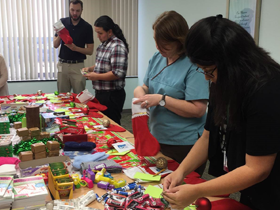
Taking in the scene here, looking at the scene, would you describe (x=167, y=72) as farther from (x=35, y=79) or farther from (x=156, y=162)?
(x=35, y=79)

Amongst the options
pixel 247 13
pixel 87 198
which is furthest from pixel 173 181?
pixel 247 13

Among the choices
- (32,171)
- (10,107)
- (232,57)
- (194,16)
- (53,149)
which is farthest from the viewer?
(194,16)

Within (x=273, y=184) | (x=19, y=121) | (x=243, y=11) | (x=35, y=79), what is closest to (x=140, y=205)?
(x=273, y=184)

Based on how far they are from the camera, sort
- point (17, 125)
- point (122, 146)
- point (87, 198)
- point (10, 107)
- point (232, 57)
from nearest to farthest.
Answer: point (232, 57)
point (87, 198)
point (122, 146)
point (17, 125)
point (10, 107)

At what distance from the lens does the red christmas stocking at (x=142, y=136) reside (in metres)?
1.59

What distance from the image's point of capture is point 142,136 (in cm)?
162

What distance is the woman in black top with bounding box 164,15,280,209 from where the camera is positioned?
887mm

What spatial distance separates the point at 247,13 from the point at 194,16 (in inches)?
42.9

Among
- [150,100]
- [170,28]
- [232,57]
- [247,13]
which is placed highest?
[247,13]

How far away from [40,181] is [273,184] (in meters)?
0.88

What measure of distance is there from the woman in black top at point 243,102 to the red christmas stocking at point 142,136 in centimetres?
55

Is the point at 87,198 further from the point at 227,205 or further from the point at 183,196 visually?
the point at 227,205

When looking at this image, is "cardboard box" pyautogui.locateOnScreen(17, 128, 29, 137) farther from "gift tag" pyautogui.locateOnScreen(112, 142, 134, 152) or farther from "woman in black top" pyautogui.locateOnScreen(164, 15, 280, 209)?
"woman in black top" pyautogui.locateOnScreen(164, 15, 280, 209)

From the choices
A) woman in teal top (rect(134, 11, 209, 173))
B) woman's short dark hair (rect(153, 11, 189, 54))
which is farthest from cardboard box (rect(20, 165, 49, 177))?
woman's short dark hair (rect(153, 11, 189, 54))
